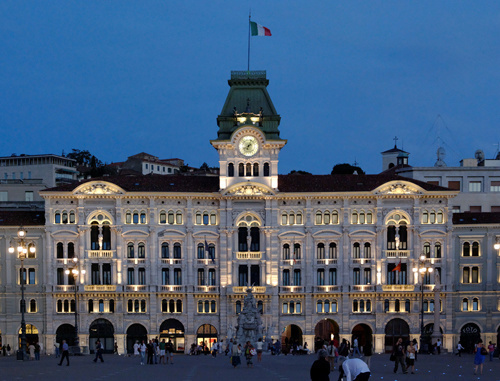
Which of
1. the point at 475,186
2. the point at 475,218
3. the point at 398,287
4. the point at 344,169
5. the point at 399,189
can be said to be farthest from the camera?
the point at 344,169

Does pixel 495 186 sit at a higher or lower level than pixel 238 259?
higher

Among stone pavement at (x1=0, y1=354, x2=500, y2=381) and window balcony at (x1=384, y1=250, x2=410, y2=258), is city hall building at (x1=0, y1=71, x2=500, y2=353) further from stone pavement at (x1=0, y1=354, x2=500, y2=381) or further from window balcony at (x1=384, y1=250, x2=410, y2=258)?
stone pavement at (x1=0, y1=354, x2=500, y2=381)

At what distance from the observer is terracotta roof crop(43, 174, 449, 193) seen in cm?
8731

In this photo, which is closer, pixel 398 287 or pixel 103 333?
pixel 398 287

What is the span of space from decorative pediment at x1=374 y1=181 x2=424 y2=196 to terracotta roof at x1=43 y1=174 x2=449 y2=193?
2.78 feet

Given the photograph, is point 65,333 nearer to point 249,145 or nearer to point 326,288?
point 249,145

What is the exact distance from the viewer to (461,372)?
48.0 m

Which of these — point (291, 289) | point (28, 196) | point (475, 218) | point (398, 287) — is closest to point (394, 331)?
point (398, 287)

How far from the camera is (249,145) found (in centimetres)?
8850

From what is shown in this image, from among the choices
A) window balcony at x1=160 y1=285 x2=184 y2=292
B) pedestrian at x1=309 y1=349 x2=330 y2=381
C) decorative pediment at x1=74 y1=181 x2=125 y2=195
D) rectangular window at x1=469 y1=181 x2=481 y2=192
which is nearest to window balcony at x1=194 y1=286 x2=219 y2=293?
window balcony at x1=160 y1=285 x2=184 y2=292

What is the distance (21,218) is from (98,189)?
934 centimetres

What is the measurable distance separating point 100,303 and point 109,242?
6.19 meters

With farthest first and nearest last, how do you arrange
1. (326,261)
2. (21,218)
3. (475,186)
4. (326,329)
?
(475,186), (326,329), (21,218), (326,261)

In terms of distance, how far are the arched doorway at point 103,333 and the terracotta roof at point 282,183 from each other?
13.7 meters
